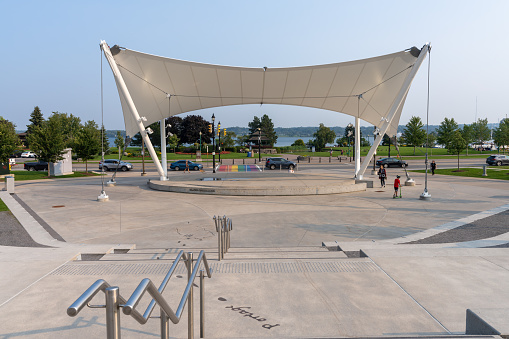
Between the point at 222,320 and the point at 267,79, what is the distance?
2039 centimetres

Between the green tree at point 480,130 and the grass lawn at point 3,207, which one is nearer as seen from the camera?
the grass lawn at point 3,207

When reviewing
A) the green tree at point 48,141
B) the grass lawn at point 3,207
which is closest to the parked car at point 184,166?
the green tree at point 48,141

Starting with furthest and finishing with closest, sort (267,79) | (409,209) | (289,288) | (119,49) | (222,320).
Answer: (267,79)
(119,49)
(409,209)
(289,288)
(222,320)

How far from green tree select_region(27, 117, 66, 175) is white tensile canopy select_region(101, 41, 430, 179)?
451 inches

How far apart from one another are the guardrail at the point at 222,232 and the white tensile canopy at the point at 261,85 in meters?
15.1

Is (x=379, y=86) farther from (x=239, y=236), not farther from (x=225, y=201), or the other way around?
(x=239, y=236)

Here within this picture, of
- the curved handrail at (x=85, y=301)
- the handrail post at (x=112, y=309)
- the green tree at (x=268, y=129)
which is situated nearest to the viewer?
the curved handrail at (x=85, y=301)

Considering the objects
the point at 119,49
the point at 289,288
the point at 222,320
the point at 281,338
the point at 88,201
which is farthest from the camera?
the point at 119,49

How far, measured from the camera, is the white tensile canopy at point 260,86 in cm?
2244

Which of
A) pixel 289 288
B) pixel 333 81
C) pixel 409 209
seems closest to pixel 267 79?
pixel 333 81

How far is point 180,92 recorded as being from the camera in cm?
2494

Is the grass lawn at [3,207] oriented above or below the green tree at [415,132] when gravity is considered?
below

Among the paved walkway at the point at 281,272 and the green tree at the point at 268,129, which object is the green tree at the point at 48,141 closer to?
the paved walkway at the point at 281,272

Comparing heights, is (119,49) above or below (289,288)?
above
